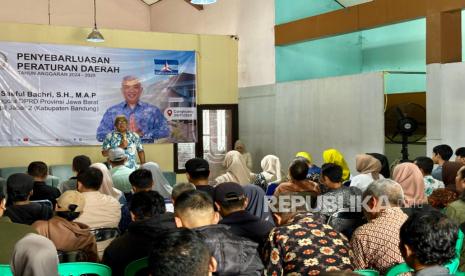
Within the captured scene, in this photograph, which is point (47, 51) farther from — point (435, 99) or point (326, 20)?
point (435, 99)

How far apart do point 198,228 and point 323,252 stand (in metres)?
0.57

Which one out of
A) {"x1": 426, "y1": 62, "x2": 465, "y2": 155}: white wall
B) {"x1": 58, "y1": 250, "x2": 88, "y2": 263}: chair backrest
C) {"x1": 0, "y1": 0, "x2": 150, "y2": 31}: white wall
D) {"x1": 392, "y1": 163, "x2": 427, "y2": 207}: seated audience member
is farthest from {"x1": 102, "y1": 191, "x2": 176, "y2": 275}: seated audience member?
{"x1": 0, "y1": 0, "x2": 150, "y2": 31}: white wall

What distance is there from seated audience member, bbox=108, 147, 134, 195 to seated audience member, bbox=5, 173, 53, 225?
1.63 m

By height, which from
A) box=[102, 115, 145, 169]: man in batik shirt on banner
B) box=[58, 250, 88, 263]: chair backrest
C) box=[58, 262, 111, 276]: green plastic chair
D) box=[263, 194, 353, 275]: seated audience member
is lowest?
box=[58, 250, 88, 263]: chair backrest

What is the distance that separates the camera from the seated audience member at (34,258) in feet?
7.70

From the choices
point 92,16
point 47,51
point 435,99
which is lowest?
point 435,99

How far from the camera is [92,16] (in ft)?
39.1

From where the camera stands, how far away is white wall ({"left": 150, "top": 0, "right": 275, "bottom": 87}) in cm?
947

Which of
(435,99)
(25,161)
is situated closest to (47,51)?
(25,161)

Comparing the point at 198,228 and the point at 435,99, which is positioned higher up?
the point at 435,99

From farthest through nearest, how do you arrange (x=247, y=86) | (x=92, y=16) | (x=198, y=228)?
(x=92, y=16), (x=247, y=86), (x=198, y=228)

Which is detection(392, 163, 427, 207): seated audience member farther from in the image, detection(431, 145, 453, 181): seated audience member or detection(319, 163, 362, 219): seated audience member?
detection(431, 145, 453, 181): seated audience member

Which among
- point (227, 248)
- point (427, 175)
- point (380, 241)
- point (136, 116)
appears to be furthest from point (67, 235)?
point (136, 116)

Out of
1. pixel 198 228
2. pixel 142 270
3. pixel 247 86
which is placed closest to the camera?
pixel 198 228
